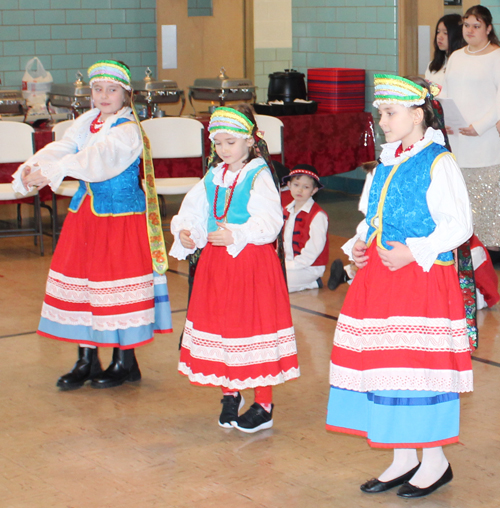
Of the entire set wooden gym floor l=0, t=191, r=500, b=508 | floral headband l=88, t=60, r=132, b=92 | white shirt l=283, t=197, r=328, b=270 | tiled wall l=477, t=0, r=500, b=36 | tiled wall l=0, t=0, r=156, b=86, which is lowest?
wooden gym floor l=0, t=191, r=500, b=508

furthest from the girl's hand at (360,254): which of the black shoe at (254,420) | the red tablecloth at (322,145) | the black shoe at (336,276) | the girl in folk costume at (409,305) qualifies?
the red tablecloth at (322,145)

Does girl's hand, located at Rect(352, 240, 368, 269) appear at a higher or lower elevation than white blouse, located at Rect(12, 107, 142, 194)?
lower

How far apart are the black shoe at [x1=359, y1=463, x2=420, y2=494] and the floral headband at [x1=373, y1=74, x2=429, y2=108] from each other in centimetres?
113

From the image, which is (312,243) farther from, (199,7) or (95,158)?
(199,7)

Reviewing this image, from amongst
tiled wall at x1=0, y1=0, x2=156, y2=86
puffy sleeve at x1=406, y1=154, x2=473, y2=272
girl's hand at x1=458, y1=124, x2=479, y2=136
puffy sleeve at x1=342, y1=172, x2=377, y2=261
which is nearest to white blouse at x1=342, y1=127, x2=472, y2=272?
puffy sleeve at x1=406, y1=154, x2=473, y2=272

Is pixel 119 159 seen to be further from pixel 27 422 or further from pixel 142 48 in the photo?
pixel 142 48

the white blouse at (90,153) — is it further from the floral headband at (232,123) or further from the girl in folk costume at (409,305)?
the girl in folk costume at (409,305)

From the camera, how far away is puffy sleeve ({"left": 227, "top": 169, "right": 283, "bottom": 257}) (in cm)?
288

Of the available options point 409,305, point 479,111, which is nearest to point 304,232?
point 479,111

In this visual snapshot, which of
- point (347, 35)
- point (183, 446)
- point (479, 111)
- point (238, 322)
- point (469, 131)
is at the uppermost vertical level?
point (347, 35)

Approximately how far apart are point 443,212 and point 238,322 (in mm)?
867

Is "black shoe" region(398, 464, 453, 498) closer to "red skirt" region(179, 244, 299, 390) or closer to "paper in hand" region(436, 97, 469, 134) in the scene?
"red skirt" region(179, 244, 299, 390)

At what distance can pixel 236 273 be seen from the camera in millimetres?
2955

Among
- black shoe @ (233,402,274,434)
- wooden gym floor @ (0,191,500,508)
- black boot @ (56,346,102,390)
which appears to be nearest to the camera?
wooden gym floor @ (0,191,500,508)
